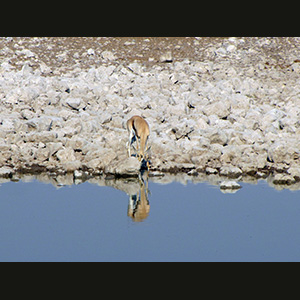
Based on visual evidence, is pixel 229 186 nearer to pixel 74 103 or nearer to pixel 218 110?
pixel 218 110

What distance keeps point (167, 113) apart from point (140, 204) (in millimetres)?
5757

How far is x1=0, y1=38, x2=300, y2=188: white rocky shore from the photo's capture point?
564 inches

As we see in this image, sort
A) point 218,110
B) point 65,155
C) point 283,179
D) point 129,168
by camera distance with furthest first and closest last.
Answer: point 218,110
point 65,155
point 129,168
point 283,179

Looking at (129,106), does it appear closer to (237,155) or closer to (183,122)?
(183,122)

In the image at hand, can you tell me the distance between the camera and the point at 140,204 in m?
11.8

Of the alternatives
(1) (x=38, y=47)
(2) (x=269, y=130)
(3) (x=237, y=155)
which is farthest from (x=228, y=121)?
(1) (x=38, y=47)

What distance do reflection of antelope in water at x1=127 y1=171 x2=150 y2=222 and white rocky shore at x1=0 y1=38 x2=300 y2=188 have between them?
955mm

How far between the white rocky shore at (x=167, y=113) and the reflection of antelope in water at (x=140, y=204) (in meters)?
0.96

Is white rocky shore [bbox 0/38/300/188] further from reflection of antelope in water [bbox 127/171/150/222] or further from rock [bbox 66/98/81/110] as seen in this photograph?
reflection of antelope in water [bbox 127/171/150/222]

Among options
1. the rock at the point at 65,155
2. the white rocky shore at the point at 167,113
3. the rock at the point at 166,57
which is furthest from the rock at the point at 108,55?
the rock at the point at 65,155

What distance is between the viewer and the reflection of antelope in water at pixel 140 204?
1093cm

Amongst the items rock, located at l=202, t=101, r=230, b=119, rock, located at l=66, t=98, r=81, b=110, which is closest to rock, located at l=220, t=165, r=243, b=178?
rock, located at l=202, t=101, r=230, b=119

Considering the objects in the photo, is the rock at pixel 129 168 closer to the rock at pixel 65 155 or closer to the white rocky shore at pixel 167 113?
the white rocky shore at pixel 167 113

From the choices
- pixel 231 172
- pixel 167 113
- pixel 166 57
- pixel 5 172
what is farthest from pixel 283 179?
pixel 166 57
